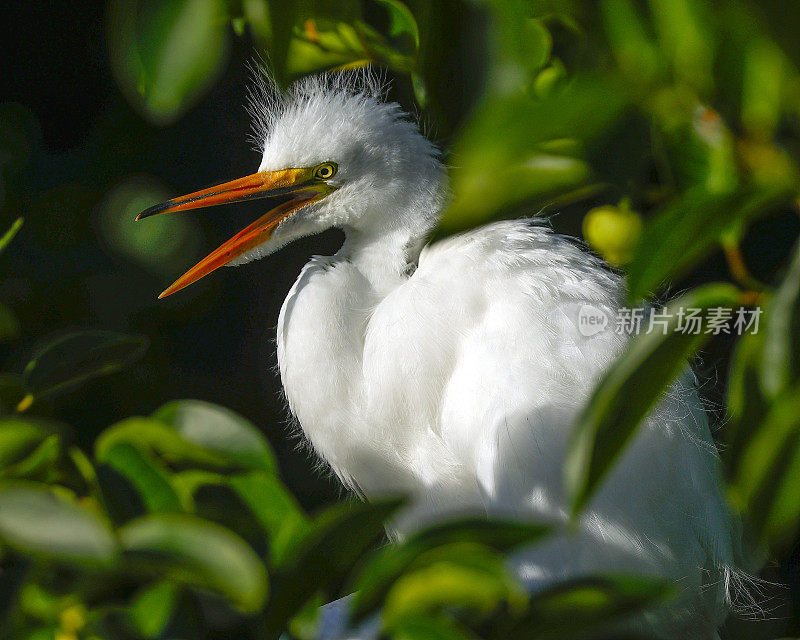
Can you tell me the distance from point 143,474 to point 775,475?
298 mm

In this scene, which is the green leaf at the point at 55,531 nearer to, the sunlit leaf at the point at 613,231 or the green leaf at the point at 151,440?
the green leaf at the point at 151,440

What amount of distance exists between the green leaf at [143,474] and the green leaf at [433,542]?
0.11 metres

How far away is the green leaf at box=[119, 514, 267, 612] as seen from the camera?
1.11 feet

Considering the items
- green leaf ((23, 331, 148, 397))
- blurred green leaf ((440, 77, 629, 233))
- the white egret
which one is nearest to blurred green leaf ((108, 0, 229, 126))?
blurred green leaf ((440, 77, 629, 233))

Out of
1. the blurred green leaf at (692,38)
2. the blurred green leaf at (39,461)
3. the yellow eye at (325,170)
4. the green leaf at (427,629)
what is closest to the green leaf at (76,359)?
the blurred green leaf at (39,461)

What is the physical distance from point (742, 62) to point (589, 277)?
871 millimetres

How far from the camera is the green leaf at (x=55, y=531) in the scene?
329 mm

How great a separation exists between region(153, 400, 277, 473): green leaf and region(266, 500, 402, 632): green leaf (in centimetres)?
6

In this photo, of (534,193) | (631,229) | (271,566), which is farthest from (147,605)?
(631,229)

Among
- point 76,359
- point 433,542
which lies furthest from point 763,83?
point 76,359

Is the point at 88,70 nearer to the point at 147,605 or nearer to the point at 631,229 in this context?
the point at 631,229

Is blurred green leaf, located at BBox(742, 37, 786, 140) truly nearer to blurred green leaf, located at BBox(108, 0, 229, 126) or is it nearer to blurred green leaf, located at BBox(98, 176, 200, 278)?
blurred green leaf, located at BBox(108, 0, 229, 126)

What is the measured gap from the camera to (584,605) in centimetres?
36

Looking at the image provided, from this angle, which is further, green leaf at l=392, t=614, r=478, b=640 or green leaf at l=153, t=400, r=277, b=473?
green leaf at l=153, t=400, r=277, b=473
